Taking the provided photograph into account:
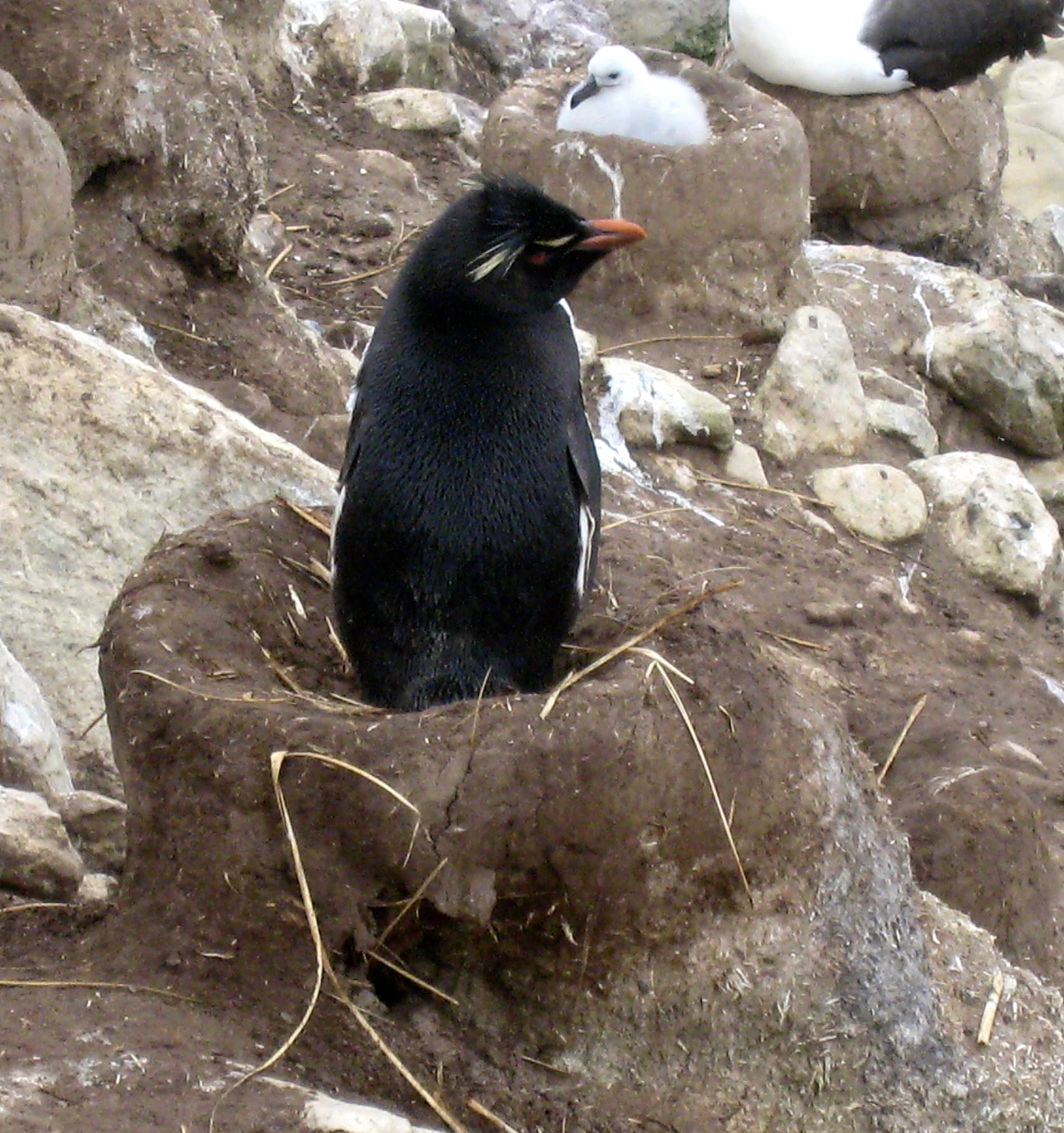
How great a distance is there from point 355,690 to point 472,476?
0.56m

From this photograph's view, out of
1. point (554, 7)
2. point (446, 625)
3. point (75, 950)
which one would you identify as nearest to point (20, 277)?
point (446, 625)

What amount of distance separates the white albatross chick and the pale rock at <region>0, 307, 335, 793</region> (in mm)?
3226

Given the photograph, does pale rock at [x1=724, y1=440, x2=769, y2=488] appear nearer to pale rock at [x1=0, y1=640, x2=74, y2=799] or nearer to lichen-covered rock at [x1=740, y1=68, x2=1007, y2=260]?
pale rock at [x1=0, y1=640, x2=74, y2=799]

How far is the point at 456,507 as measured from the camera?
124 inches

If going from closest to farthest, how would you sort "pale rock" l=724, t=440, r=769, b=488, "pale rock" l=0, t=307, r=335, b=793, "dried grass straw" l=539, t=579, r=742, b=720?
"dried grass straw" l=539, t=579, r=742, b=720
"pale rock" l=0, t=307, r=335, b=793
"pale rock" l=724, t=440, r=769, b=488

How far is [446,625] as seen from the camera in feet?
10.3

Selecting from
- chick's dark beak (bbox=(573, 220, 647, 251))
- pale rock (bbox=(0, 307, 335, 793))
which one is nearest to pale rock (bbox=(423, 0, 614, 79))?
pale rock (bbox=(0, 307, 335, 793))

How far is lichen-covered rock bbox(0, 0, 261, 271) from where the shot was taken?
494cm

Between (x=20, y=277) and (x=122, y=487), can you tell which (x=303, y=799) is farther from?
(x=20, y=277)

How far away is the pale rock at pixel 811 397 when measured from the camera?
6.68 m

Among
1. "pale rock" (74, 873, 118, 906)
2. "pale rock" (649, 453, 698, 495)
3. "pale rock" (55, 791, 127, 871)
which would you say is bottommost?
"pale rock" (649, 453, 698, 495)

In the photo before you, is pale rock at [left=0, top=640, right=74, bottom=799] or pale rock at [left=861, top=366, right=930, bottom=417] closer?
pale rock at [left=0, top=640, right=74, bottom=799]

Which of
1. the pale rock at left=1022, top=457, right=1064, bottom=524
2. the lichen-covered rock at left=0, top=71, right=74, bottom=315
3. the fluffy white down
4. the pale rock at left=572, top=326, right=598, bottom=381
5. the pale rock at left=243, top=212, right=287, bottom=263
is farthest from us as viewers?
the fluffy white down

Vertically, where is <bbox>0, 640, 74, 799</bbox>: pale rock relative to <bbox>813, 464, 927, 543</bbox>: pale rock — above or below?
above
